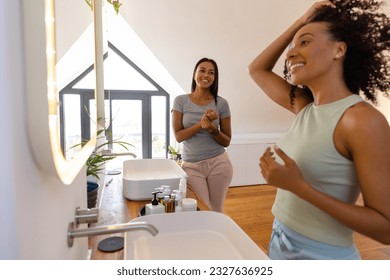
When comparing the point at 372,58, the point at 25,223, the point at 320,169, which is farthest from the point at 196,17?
the point at 25,223

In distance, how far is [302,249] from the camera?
65 centimetres

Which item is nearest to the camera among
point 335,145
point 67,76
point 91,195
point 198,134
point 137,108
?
point 67,76

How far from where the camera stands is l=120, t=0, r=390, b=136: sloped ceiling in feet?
6.97

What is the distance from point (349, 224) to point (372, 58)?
44 cm

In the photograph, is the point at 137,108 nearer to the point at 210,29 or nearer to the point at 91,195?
the point at 210,29

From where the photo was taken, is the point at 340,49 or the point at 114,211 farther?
the point at 114,211

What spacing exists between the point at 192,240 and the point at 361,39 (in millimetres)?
700

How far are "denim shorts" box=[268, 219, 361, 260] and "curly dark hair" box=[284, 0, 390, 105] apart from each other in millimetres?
394

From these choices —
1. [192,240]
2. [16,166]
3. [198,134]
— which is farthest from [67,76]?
[198,134]

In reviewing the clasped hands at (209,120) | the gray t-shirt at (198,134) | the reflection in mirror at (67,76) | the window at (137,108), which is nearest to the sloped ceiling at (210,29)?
the window at (137,108)

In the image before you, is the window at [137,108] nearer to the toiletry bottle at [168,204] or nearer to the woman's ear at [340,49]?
the toiletry bottle at [168,204]

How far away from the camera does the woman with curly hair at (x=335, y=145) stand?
1.75 feet

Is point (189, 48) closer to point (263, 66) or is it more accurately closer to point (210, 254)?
point (263, 66)

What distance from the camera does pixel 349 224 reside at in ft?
1.87
